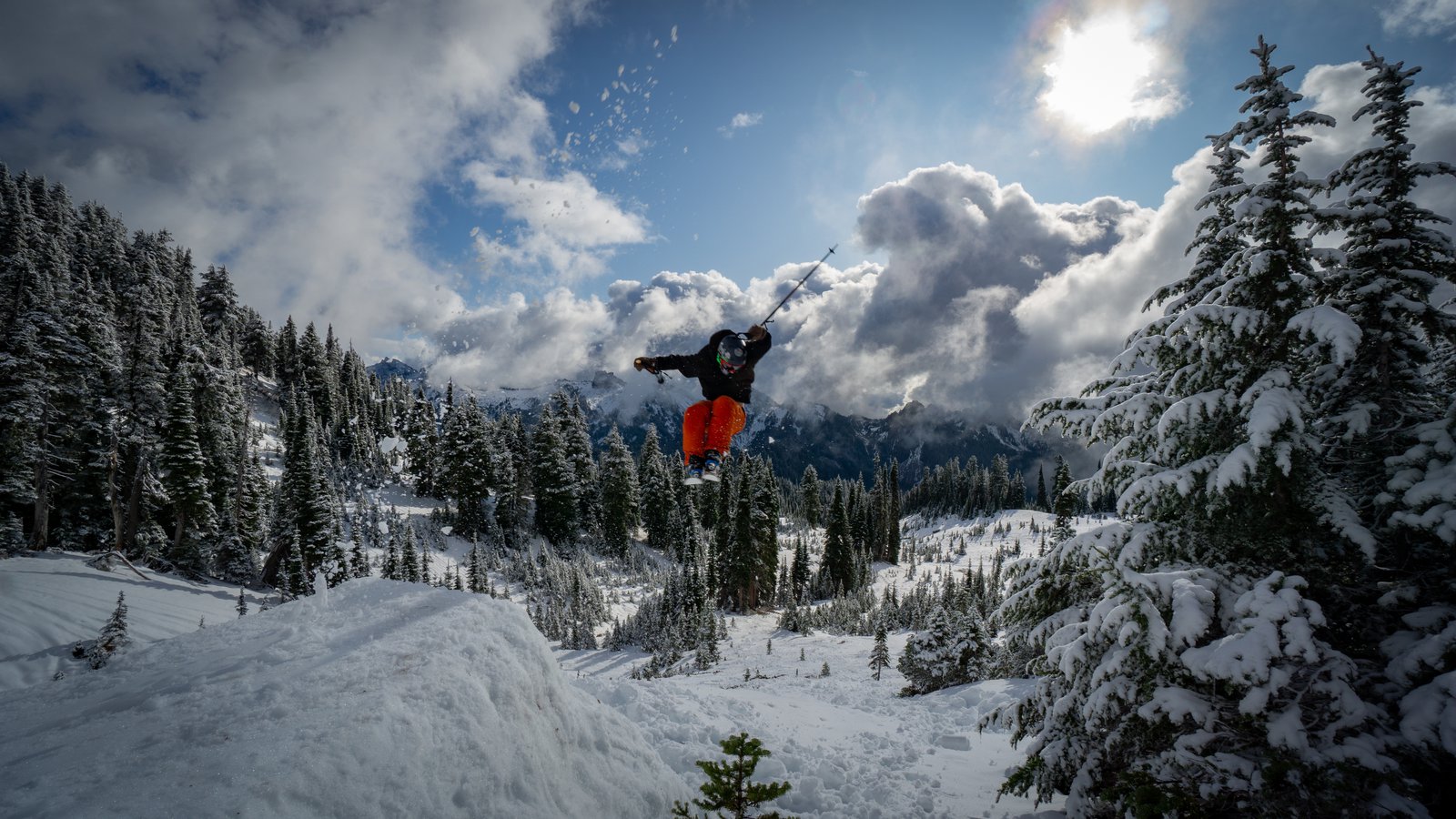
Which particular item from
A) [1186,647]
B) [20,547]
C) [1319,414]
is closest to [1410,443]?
[1319,414]

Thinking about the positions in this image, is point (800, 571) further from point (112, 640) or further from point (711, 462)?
point (711, 462)

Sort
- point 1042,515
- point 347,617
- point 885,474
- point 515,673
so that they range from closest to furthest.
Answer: point 515,673 → point 347,617 → point 885,474 → point 1042,515

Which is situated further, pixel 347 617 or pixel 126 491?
pixel 126 491

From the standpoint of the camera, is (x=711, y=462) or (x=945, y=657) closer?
(x=711, y=462)

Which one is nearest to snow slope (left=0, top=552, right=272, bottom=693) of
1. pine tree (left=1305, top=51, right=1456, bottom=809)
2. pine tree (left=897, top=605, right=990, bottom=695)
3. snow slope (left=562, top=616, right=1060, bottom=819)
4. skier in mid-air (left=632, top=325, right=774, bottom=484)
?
snow slope (left=562, top=616, right=1060, bottom=819)

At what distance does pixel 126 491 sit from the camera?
26.9 m

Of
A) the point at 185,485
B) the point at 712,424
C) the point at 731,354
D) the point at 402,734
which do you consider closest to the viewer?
the point at 402,734

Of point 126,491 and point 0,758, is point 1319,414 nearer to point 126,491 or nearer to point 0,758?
point 0,758

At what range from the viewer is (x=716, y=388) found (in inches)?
380

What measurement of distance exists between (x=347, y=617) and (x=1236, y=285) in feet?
39.4

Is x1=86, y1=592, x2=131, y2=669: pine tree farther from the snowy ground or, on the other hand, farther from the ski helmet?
the ski helmet

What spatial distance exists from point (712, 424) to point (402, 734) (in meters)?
5.98

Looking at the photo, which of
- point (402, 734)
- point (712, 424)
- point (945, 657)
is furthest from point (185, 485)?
point (945, 657)

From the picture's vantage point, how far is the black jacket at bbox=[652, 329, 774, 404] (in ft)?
31.2
